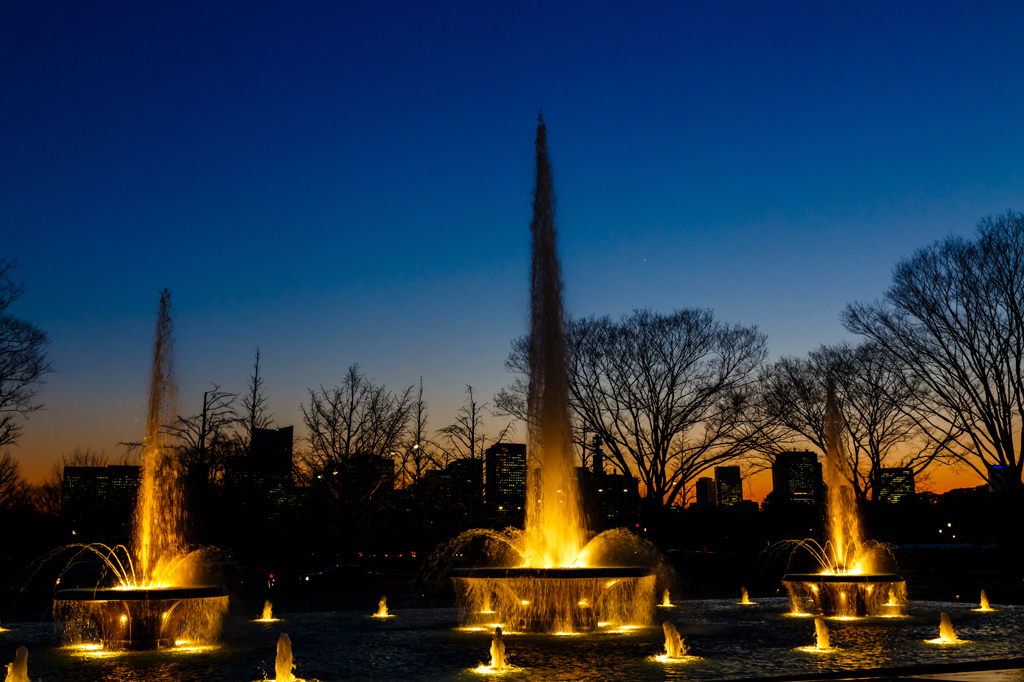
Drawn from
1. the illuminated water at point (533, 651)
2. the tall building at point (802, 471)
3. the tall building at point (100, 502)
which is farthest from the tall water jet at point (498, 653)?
the tall building at point (100, 502)

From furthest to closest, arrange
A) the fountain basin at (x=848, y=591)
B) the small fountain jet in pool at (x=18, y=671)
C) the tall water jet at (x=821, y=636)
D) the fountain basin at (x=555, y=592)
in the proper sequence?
the fountain basin at (x=848, y=591) < the fountain basin at (x=555, y=592) < the tall water jet at (x=821, y=636) < the small fountain jet in pool at (x=18, y=671)

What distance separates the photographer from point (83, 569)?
1177 inches

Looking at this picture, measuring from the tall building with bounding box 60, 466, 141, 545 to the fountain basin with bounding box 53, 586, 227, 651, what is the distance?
34.1 meters

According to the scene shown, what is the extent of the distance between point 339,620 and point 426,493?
25899 millimetres

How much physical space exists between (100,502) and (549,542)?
148ft

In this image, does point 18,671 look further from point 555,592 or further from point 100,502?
point 100,502

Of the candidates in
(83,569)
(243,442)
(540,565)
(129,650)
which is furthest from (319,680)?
(243,442)

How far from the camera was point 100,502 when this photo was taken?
51719 mm

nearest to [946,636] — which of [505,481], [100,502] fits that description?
[505,481]

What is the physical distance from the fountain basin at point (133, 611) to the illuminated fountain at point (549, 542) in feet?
17.2

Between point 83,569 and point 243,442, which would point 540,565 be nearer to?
point 83,569

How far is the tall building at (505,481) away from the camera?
146ft

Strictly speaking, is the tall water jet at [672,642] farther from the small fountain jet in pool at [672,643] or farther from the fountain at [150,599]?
the fountain at [150,599]

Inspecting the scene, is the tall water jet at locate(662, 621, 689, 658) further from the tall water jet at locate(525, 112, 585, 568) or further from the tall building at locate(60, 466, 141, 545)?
the tall building at locate(60, 466, 141, 545)
